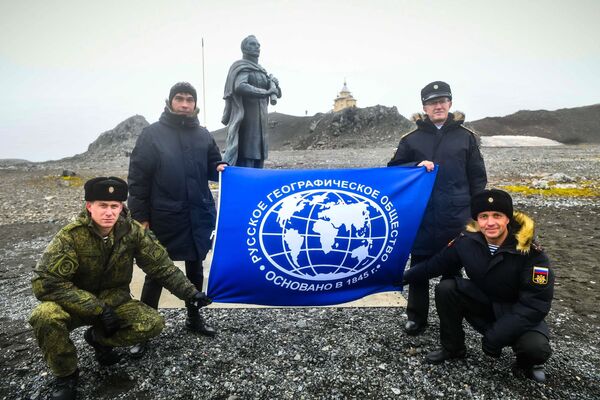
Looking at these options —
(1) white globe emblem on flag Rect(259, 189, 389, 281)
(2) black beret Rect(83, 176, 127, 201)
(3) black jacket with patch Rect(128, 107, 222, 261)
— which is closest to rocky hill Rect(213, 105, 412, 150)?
(1) white globe emblem on flag Rect(259, 189, 389, 281)

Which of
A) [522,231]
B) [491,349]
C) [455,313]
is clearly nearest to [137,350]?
[455,313]

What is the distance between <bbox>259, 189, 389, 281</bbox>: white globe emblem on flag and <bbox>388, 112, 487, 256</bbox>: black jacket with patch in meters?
0.53

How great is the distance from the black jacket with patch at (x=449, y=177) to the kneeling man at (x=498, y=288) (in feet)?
1.06

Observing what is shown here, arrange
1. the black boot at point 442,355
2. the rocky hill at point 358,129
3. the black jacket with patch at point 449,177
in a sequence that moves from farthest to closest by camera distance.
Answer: the rocky hill at point 358,129, the black jacket with patch at point 449,177, the black boot at point 442,355

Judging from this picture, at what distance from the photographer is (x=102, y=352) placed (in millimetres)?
3504

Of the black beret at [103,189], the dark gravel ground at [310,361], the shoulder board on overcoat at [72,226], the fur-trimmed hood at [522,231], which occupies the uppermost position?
the black beret at [103,189]

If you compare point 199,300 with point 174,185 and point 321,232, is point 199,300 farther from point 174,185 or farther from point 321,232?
point 321,232

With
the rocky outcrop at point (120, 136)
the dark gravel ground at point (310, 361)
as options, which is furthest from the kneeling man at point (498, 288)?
→ the rocky outcrop at point (120, 136)

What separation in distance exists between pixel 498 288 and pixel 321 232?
160 centimetres

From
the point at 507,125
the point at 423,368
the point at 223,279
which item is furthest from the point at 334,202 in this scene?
the point at 507,125

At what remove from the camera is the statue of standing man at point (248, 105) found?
5.79 m

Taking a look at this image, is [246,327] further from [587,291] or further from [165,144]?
[587,291]

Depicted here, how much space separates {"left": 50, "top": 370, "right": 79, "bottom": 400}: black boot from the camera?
10.1ft

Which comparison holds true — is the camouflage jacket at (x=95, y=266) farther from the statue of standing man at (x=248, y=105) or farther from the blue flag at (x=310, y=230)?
the statue of standing man at (x=248, y=105)
